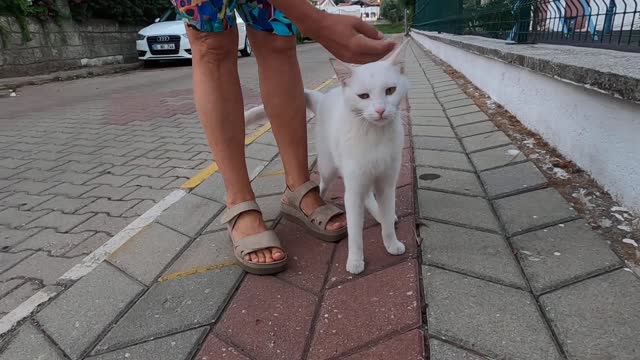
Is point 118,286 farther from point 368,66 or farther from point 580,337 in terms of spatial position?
point 580,337

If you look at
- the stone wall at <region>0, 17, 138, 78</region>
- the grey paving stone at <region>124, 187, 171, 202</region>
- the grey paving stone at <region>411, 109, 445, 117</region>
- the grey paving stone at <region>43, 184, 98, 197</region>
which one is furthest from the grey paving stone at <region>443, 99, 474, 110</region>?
the stone wall at <region>0, 17, 138, 78</region>

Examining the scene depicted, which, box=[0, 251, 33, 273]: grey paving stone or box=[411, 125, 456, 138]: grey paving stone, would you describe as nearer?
box=[0, 251, 33, 273]: grey paving stone

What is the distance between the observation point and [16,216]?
240 centimetres

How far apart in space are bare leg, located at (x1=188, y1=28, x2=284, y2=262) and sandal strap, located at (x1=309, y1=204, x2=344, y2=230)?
230 millimetres

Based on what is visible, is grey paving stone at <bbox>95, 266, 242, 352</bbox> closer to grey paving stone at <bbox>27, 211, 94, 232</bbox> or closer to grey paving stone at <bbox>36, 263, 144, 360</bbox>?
grey paving stone at <bbox>36, 263, 144, 360</bbox>

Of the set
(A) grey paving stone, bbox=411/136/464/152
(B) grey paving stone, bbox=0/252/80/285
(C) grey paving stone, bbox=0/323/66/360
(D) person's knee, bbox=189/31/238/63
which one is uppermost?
(D) person's knee, bbox=189/31/238/63

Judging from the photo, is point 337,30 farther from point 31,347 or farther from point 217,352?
point 31,347

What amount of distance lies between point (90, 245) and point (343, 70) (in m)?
1.43

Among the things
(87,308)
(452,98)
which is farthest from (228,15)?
(452,98)

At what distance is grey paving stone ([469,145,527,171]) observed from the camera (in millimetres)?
2477

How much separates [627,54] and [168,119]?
4188 millimetres

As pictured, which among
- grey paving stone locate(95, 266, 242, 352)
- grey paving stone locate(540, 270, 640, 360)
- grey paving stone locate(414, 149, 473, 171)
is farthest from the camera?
grey paving stone locate(414, 149, 473, 171)

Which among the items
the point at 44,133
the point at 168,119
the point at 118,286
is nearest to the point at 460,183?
the point at 118,286

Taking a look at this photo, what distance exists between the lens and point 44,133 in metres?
4.45
